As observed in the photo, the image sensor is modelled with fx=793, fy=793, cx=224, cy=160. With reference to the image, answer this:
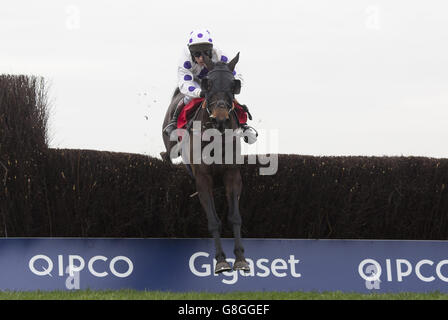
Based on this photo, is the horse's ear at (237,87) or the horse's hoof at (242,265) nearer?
the horse's hoof at (242,265)

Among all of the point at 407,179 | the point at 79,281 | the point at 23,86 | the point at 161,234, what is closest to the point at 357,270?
the point at 407,179

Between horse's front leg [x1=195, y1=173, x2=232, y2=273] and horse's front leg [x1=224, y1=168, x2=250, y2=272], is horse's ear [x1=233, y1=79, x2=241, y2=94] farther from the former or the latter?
horse's front leg [x1=195, y1=173, x2=232, y2=273]

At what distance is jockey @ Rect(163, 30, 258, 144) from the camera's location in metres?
10.1

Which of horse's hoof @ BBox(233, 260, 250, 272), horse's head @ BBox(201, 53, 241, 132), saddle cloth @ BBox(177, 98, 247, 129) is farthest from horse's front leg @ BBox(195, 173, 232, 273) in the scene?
saddle cloth @ BBox(177, 98, 247, 129)

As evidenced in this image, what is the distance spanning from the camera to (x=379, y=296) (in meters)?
10.2

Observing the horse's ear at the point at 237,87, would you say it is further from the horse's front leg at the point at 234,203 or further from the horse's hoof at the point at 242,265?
the horse's hoof at the point at 242,265

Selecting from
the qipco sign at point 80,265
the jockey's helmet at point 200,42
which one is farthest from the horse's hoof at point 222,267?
the jockey's helmet at point 200,42

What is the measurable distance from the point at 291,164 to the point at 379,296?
8.21 ft

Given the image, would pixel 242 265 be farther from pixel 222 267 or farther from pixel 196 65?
pixel 196 65

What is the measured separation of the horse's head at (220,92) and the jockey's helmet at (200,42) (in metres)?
0.95

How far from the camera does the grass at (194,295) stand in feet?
32.0

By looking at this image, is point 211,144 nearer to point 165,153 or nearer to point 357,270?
point 165,153

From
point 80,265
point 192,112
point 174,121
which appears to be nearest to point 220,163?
point 192,112

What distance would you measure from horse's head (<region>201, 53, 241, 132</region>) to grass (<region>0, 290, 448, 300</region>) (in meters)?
2.21
